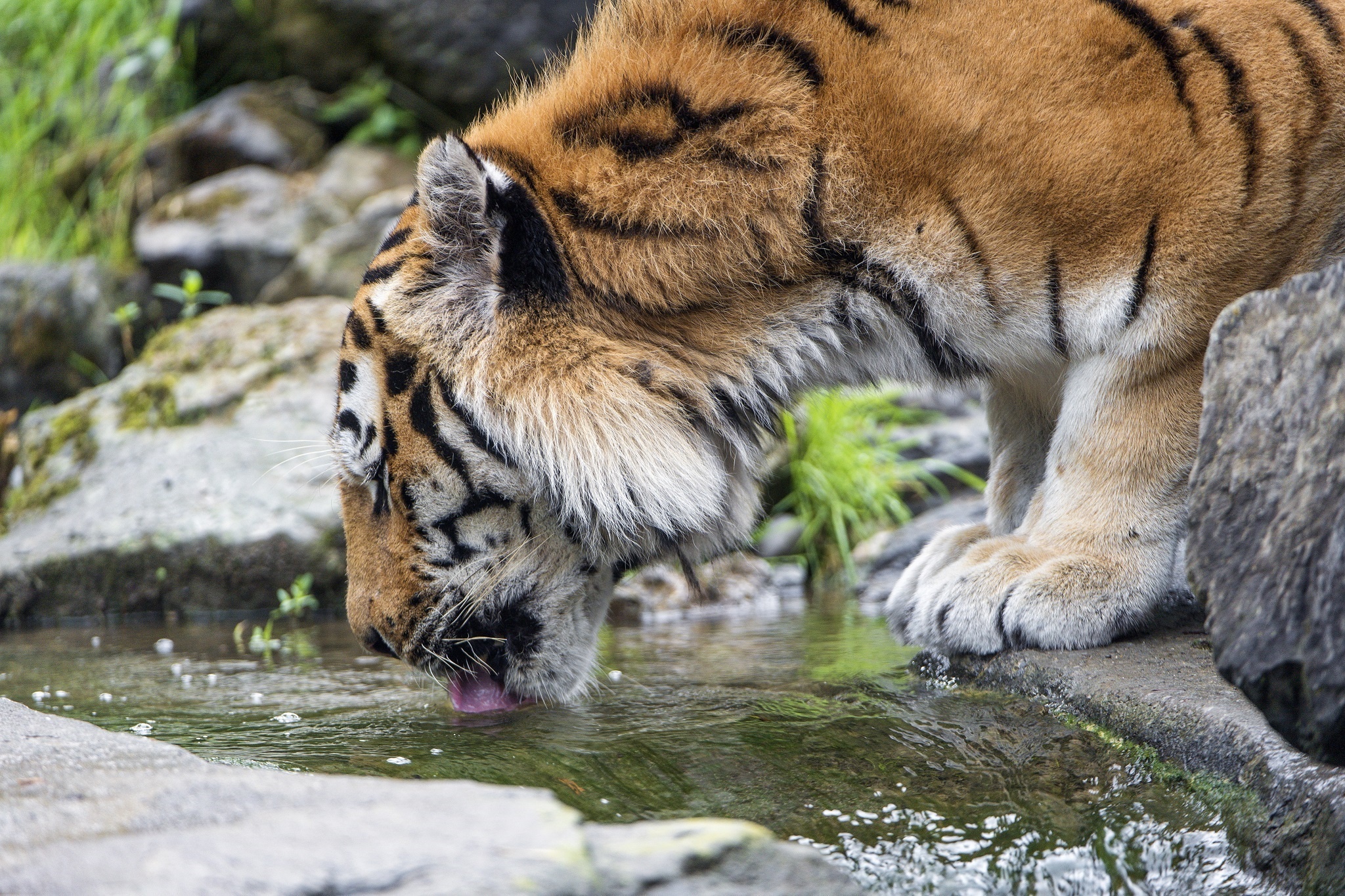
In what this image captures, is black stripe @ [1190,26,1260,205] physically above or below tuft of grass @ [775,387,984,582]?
above

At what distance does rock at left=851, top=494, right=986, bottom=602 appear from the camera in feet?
13.8

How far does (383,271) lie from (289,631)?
5.98ft

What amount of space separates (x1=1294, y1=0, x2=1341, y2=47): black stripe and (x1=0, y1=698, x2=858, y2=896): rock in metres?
1.81

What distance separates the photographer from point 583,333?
→ 2.17 m

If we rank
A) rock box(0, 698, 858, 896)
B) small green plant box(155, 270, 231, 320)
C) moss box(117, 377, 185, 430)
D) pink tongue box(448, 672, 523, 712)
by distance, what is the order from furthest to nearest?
small green plant box(155, 270, 231, 320)
moss box(117, 377, 185, 430)
pink tongue box(448, 672, 523, 712)
rock box(0, 698, 858, 896)

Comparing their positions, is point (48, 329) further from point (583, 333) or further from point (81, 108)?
point (583, 333)

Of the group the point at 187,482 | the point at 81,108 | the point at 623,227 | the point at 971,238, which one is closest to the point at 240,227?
the point at 81,108

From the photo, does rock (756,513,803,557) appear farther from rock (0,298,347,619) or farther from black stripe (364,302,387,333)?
black stripe (364,302,387,333)

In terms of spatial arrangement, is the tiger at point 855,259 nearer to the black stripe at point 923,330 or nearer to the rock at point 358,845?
the black stripe at point 923,330

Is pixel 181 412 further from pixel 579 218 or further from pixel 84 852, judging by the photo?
pixel 84 852

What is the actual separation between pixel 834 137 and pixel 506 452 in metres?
0.81

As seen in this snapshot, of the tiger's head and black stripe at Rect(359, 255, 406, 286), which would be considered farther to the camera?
black stripe at Rect(359, 255, 406, 286)

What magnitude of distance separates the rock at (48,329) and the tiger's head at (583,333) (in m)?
3.88

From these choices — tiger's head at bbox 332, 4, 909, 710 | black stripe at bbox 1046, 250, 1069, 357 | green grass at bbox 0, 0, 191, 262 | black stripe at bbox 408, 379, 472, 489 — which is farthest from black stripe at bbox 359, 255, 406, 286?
green grass at bbox 0, 0, 191, 262
